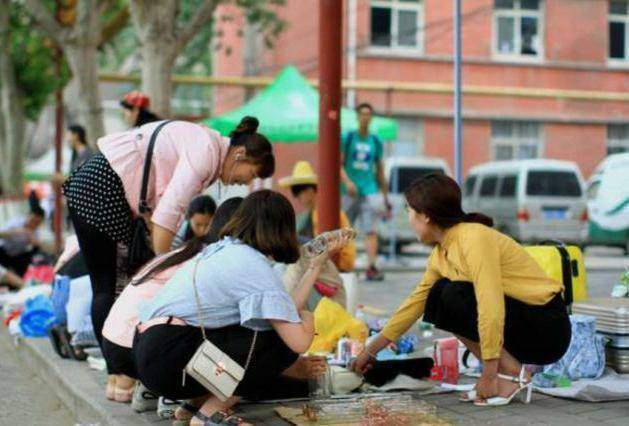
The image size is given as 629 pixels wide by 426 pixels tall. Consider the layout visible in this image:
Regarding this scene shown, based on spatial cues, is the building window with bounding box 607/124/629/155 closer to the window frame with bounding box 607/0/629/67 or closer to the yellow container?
the window frame with bounding box 607/0/629/67

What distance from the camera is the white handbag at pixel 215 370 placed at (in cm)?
423

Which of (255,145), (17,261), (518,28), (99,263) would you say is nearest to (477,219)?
(255,145)

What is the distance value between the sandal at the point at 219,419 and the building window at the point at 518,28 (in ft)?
76.3

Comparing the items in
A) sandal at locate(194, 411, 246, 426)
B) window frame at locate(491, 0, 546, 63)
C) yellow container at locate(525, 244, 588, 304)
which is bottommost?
sandal at locate(194, 411, 246, 426)

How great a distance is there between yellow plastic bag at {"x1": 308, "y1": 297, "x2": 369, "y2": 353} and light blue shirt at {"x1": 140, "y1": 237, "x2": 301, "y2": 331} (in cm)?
205

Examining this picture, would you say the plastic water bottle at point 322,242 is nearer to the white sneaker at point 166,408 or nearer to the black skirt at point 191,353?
the black skirt at point 191,353

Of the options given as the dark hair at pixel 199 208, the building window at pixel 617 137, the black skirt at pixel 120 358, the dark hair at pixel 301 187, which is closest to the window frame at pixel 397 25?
the building window at pixel 617 137

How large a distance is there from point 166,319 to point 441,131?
70.8 feet

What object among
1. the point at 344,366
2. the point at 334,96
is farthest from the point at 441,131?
the point at 344,366

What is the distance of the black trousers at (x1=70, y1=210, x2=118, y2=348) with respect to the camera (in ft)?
17.5

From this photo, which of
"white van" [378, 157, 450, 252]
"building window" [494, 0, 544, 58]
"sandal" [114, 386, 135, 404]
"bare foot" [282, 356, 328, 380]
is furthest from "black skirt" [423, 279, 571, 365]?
"building window" [494, 0, 544, 58]

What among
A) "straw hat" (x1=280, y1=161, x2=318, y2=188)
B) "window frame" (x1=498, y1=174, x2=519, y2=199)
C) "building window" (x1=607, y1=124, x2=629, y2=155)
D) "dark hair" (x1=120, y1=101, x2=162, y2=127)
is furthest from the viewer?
"building window" (x1=607, y1=124, x2=629, y2=155)

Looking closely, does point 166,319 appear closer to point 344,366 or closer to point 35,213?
point 344,366

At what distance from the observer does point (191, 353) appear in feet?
14.3
